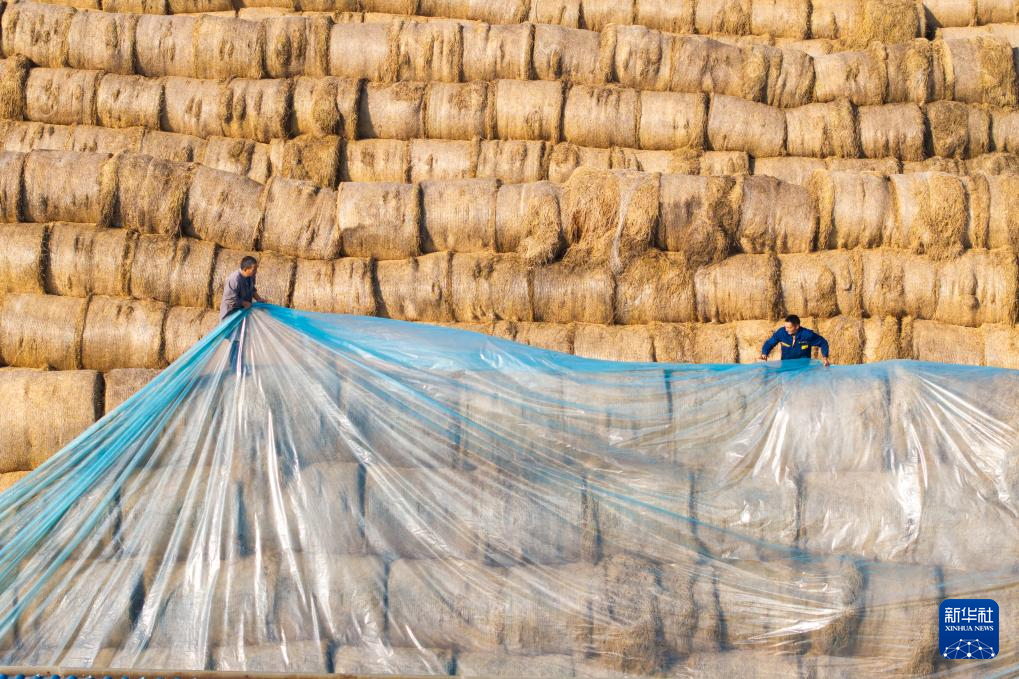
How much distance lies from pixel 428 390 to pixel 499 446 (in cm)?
54

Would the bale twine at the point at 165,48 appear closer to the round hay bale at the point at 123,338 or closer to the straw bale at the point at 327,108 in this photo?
the straw bale at the point at 327,108

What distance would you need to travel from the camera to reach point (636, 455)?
6.28 m

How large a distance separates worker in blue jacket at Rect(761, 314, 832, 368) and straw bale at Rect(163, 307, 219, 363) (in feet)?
13.8

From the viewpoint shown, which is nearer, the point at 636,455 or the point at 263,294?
the point at 636,455

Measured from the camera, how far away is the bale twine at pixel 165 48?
1101 cm

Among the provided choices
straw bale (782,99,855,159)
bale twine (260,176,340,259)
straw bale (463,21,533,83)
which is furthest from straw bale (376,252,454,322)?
straw bale (782,99,855,159)

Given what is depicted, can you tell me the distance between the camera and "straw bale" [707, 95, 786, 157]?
34.6 feet

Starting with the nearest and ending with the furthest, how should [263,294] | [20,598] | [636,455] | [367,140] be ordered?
[20,598] < [636,455] < [263,294] < [367,140]

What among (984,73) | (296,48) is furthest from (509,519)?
(984,73)

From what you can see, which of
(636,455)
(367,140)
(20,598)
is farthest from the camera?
(367,140)

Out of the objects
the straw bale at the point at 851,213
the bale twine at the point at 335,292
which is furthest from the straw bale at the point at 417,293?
the straw bale at the point at 851,213

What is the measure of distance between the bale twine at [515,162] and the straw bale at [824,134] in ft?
8.10

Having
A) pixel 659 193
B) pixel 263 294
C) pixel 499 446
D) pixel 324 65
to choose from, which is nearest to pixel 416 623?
pixel 499 446

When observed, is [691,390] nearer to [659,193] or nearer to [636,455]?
[636,455]
